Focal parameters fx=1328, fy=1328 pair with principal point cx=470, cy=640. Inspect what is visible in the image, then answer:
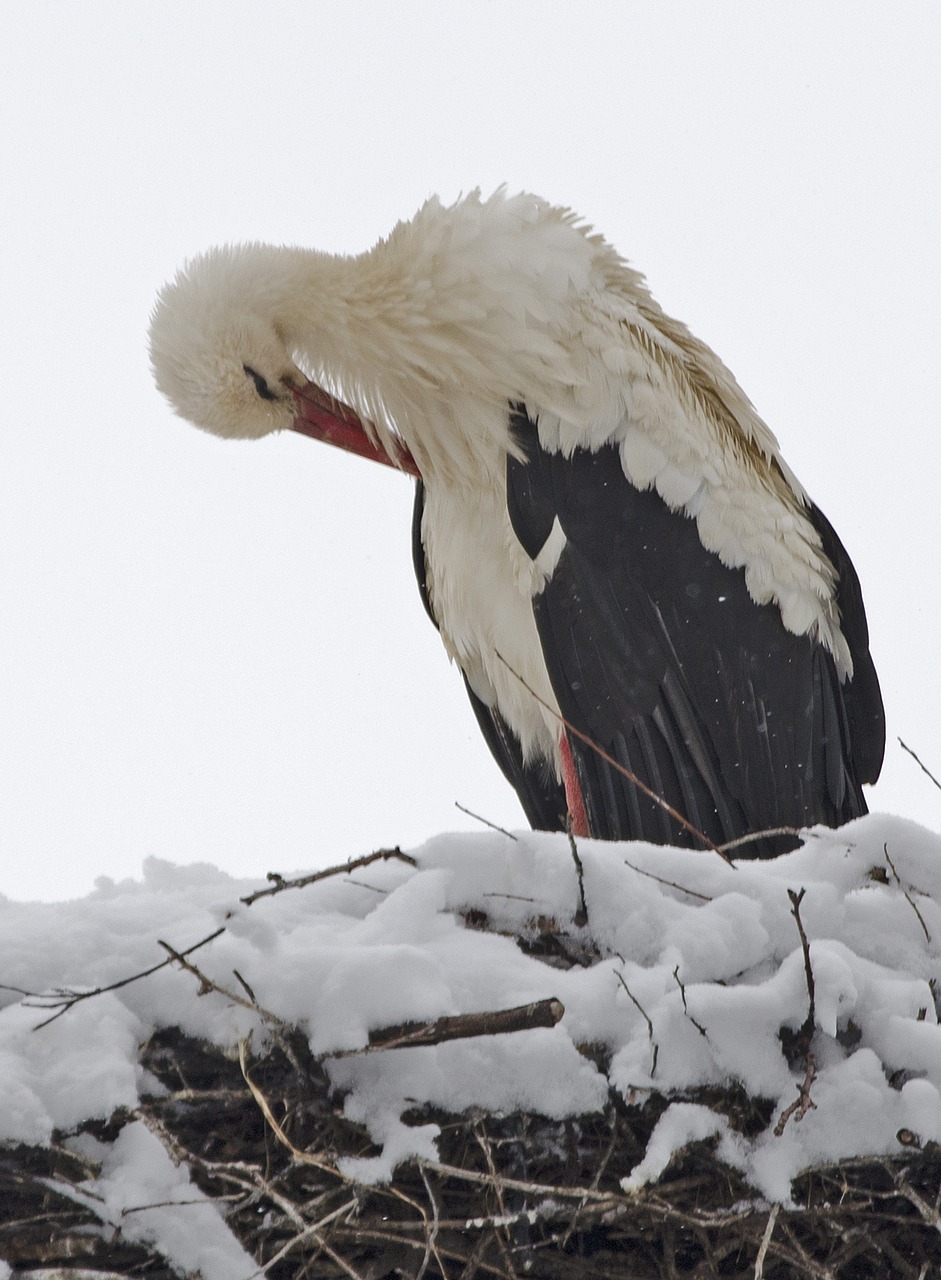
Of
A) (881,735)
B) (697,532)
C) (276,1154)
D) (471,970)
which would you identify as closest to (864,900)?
(471,970)

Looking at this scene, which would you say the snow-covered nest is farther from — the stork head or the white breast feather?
the stork head

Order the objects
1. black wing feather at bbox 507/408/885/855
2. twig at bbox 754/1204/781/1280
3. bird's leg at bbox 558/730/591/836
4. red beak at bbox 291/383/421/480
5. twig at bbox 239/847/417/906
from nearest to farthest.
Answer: twig at bbox 754/1204/781/1280 → twig at bbox 239/847/417/906 → black wing feather at bbox 507/408/885/855 → bird's leg at bbox 558/730/591/836 → red beak at bbox 291/383/421/480

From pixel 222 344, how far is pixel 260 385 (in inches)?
6.8

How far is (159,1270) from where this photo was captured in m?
1.82

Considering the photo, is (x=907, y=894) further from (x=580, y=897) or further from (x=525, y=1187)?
(x=525, y=1187)

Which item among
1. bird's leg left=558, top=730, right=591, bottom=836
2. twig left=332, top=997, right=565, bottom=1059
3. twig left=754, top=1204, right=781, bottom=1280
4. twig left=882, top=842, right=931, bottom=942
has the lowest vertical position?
twig left=754, top=1204, right=781, bottom=1280

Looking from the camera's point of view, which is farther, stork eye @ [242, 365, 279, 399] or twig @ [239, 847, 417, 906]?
stork eye @ [242, 365, 279, 399]

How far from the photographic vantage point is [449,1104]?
1898 millimetres

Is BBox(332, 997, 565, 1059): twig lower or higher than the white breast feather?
lower

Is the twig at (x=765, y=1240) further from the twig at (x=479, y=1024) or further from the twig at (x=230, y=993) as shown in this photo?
the twig at (x=230, y=993)

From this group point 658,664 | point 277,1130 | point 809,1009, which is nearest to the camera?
point 277,1130

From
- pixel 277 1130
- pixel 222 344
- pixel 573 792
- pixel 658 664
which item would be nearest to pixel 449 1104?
pixel 277 1130

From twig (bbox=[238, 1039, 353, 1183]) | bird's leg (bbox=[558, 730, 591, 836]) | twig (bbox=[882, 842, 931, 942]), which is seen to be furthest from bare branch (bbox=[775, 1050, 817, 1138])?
bird's leg (bbox=[558, 730, 591, 836])

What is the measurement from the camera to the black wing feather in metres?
3.60
